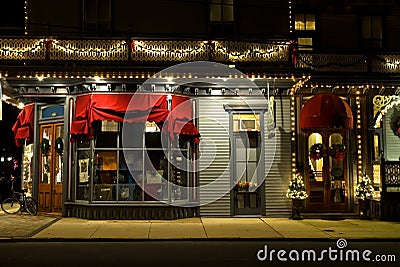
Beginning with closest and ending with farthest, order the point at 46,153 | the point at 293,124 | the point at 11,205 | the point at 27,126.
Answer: the point at 293,124
the point at 46,153
the point at 27,126
the point at 11,205

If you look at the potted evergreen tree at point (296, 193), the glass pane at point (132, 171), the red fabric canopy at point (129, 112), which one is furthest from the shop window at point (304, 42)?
the glass pane at point (132, 171)

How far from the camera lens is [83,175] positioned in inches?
707

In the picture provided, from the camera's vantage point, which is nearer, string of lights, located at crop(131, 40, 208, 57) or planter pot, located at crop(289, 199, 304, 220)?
string of lights, located at crop(131, 40, 208, 57)

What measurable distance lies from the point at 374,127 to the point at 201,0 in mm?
8096

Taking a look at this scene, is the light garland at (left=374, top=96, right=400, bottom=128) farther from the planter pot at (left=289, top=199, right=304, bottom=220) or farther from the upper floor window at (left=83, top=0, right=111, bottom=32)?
the upper floor window at (left=83, top=0, right=111, bottom=32)

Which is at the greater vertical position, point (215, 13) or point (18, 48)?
point (215, 13)

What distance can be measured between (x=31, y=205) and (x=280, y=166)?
9284mm

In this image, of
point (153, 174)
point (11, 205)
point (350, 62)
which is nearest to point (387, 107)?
point (350, 62)

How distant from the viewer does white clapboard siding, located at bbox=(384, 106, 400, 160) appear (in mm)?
19562

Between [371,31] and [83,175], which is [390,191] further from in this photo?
[83,175]

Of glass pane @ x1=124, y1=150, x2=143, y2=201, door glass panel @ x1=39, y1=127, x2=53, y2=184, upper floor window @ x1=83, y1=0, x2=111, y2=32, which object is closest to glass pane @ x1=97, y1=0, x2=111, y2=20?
upper floor window @ x1=83, y1=0, x2=111, y2=32

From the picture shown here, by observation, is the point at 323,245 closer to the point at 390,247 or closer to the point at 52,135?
the point at 390,247

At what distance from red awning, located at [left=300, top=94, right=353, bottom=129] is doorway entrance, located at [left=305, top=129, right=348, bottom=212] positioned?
109cm

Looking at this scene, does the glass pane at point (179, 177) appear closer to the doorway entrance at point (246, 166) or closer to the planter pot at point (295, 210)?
the doorway entrance at point (246, 166)
